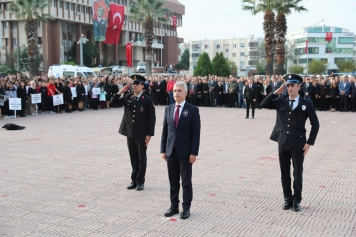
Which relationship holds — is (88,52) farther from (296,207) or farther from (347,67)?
(296,207)

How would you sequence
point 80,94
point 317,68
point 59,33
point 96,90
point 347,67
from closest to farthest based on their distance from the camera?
point 80,94 < point 96,90 < point 59,33 < point 317,68 < point 347,67

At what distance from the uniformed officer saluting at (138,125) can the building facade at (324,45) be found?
116m

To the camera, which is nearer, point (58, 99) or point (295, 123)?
point (295, 123)

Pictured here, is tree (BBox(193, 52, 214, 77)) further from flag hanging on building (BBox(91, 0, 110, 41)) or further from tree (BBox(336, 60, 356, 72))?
tree (BBox(336, 60, 356, 72))

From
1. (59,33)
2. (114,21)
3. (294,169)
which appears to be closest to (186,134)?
(294,169)

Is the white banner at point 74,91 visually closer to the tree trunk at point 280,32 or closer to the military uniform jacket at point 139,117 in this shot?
the tree trunk at point 280,32

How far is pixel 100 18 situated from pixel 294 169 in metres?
Result: 53.8

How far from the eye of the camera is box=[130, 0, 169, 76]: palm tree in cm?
4641

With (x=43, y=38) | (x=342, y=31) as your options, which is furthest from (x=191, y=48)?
(x=43, y=38)

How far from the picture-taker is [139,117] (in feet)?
24.7

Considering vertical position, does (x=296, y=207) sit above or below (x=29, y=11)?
below

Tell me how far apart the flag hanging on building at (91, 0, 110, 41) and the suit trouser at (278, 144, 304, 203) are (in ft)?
174

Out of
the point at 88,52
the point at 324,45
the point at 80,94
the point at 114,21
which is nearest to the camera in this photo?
the point at 80,94

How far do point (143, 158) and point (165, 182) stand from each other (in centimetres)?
80
